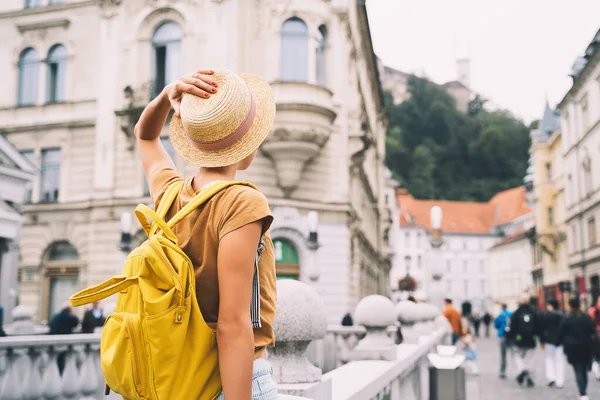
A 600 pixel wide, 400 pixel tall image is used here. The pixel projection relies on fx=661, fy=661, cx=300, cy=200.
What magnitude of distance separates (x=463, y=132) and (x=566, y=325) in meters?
92.4

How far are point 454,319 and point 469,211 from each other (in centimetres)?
9324

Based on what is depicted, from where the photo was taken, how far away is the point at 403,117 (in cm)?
9975

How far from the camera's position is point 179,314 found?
6.47ft

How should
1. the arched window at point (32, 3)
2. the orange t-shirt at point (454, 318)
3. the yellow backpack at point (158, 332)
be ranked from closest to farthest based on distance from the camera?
the yellow backpack at point (158, 332) → the orange t-shirt at point (454, 318) → the arched window at point (32, 3)

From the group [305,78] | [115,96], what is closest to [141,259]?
[305,78]

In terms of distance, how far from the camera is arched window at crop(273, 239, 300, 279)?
76.6 feet

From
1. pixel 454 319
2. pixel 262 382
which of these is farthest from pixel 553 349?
pixel 262 382

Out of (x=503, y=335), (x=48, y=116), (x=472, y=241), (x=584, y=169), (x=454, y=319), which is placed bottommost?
(x=503, y=335)

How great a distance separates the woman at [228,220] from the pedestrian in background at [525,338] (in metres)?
13.9

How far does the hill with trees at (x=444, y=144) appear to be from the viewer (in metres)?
98.2

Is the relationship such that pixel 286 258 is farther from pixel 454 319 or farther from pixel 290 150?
pixel 454 319

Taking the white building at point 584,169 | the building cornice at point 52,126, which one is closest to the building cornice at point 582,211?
the white building at point 584,169

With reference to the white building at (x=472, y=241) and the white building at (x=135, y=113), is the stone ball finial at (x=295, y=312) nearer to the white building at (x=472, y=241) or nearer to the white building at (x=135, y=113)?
the white building at (x=135, y=113)

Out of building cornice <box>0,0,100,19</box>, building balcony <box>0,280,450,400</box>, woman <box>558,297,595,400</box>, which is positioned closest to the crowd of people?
woman <box>558,297,595,400</box>
